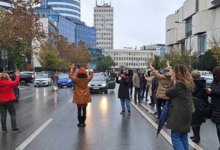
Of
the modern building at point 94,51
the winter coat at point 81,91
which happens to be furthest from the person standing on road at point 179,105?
the modern building at point 94,51

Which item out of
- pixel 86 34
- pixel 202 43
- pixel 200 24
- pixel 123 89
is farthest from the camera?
pixel 86 34

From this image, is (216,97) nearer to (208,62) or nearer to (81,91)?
(81,91)

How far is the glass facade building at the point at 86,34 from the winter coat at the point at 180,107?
131175mm

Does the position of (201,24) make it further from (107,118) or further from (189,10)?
(107,118)

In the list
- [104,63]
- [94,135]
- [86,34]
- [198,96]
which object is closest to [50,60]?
[94,135]

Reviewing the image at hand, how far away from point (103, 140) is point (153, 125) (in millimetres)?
2428

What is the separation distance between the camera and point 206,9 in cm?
5562

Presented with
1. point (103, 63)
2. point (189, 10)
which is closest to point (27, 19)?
point (189, 10)

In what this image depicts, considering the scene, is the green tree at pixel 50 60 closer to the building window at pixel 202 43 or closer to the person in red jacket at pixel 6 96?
the building window at pixel 202 43

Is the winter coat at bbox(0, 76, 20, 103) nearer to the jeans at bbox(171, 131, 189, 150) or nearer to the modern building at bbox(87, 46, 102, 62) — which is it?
the jeans at bbox(171, 131, 189, 150)

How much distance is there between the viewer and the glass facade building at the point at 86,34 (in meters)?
135

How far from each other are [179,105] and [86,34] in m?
141

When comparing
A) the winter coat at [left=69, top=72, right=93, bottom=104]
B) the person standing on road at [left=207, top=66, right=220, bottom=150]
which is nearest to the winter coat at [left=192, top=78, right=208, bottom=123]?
the person standing on road at [left=207, top=66, right=220, bottom=150]

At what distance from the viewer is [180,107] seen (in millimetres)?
4746
